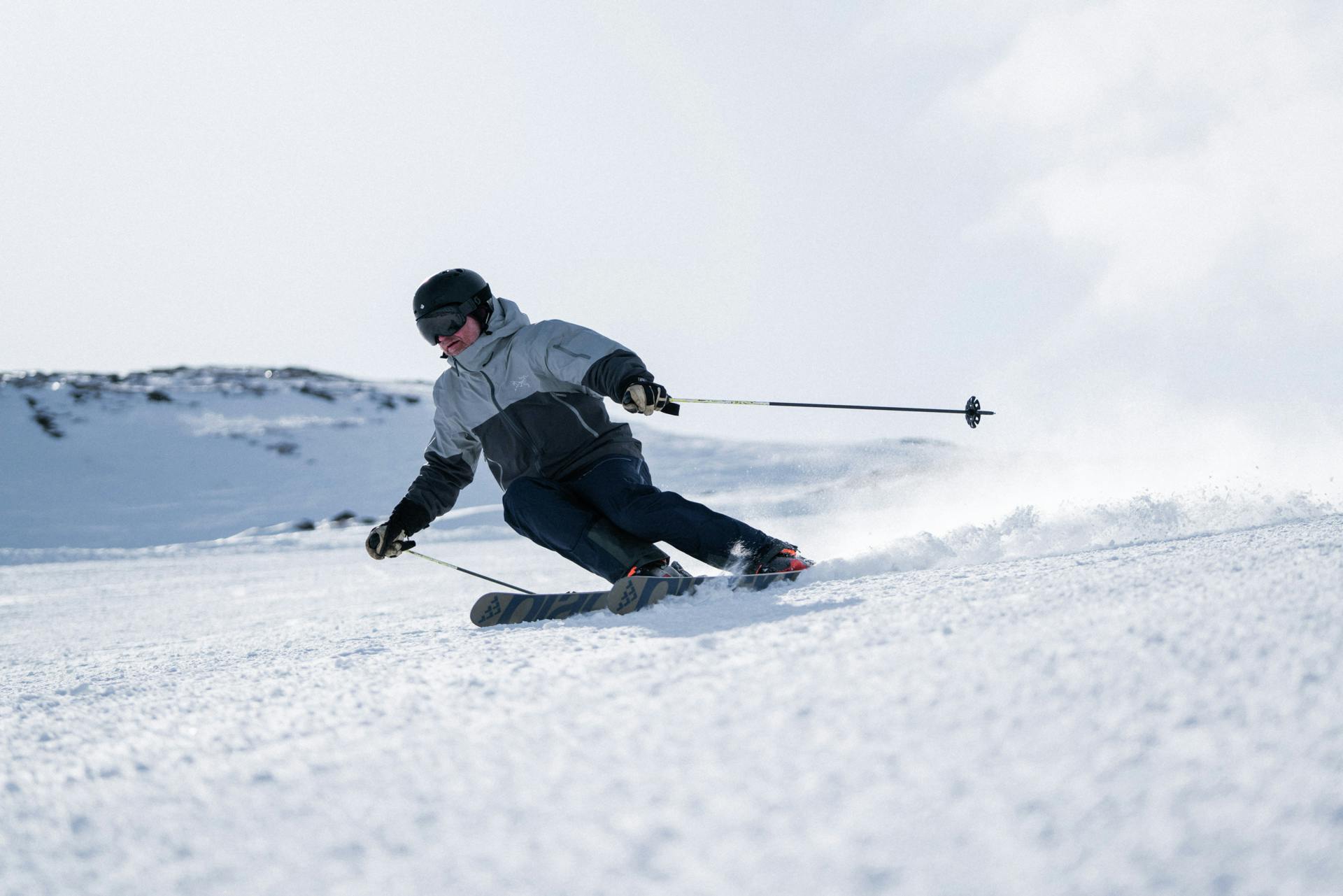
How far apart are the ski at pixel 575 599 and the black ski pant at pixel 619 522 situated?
20cm

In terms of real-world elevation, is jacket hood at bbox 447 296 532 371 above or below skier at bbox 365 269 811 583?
above

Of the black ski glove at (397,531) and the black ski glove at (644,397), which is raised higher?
the black ski glove at (644,397)

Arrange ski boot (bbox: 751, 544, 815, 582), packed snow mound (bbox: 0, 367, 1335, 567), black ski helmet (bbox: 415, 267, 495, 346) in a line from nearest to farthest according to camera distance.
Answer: ski boot (bbox: 751, 544, 815, 582) → packed snow mound (bbox: 0, 367, 1335, 567) → black ski helmet (bbox: 415, 267, 495, 346)

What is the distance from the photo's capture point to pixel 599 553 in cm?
273

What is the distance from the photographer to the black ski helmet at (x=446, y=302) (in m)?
2.97

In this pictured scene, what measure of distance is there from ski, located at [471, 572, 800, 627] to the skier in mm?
227

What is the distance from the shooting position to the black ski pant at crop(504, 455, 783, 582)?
2566mm

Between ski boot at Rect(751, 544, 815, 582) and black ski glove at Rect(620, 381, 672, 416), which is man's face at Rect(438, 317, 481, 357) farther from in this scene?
ski boot at Rect(751, 544, 815, 582)

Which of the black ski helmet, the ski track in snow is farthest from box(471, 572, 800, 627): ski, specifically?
the black ski helmet

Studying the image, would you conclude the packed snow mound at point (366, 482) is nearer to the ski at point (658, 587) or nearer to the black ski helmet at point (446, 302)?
the ski at point (658, 587)

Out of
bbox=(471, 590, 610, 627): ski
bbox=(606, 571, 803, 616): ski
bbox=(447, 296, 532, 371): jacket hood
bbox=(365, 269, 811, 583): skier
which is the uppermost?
bbox=(447, 296, 532, 371): jacket hood

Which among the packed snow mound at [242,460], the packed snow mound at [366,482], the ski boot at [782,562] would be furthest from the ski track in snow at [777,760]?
the packed snow mound at [242,460]

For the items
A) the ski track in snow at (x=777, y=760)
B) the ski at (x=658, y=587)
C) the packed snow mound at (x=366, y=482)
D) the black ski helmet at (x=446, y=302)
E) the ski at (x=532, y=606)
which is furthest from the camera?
the black ski helmet at (x=446, y=302)

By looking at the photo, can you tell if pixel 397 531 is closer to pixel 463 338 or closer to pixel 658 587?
pixel 463 338
